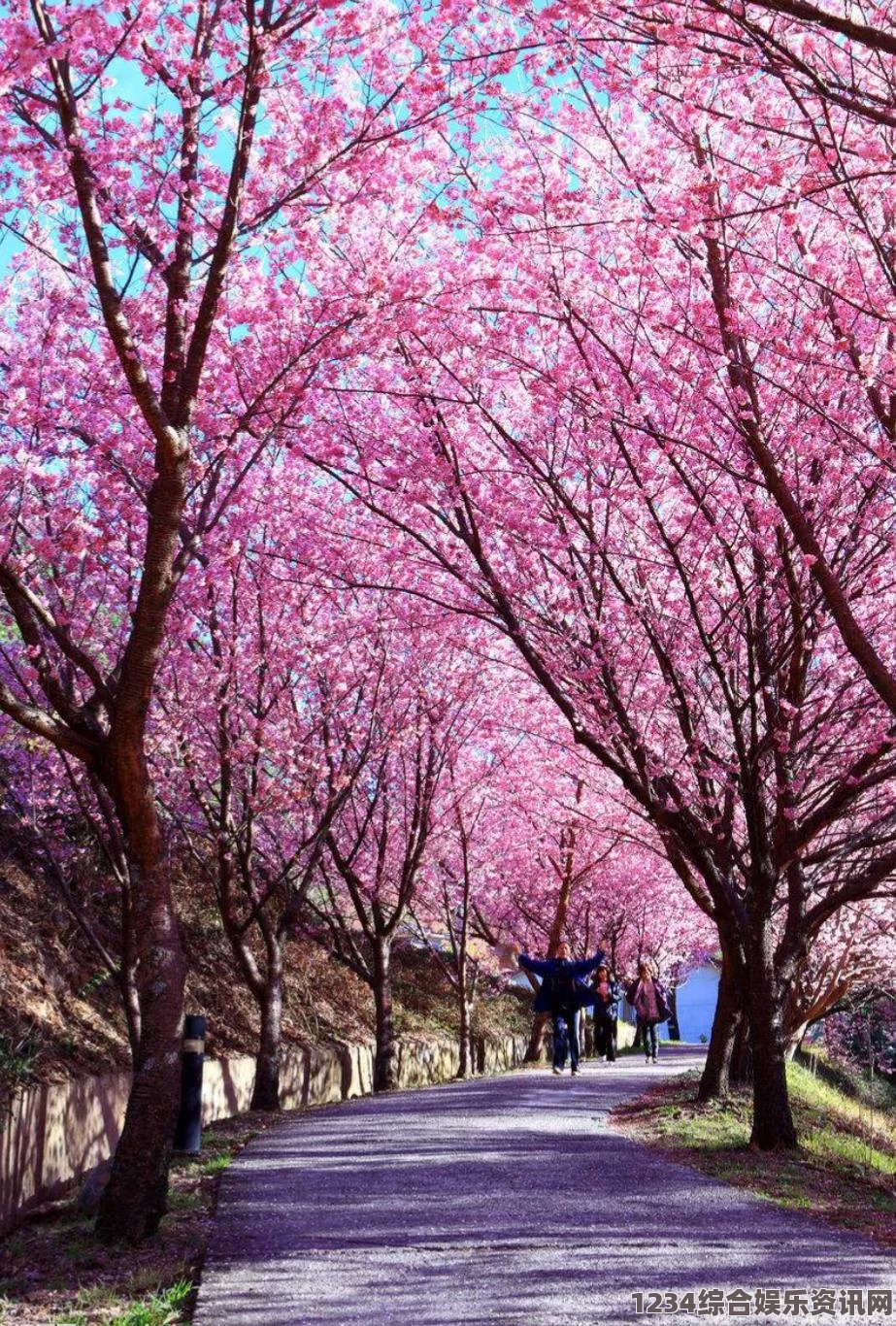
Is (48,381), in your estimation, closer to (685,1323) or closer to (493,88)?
(493,88)

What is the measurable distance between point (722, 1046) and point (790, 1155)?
11.4 feet

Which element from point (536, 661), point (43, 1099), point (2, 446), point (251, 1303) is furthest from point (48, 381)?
point (251, 1303)

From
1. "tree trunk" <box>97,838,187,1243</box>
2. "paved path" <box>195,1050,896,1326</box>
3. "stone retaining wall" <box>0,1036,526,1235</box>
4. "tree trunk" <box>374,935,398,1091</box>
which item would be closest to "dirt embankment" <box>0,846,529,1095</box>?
"stone retaining wall" <box>0,1036,526,1235</box>

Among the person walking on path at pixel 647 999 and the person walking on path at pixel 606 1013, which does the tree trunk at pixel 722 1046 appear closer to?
the person walking on path at pixel 647 999

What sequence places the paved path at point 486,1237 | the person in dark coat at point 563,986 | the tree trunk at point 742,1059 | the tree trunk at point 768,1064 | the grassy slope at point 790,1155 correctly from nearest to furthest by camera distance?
the paved path at point 486,1237
the grassy slope at point 790,1155
the tree trunk at point 768,1064
the tree trunk at point 742,1059
the person in dark coat at point 563,986

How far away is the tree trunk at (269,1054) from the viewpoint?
13.8 metres

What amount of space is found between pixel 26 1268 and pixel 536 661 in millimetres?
6254

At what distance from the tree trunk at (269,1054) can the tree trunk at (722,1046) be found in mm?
4425

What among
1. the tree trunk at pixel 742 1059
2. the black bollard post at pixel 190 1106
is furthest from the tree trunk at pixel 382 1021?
the black bollard post at pixel 190 1106

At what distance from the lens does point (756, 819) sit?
11.2 meters

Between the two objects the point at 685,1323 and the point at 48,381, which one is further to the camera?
the point at 48,381

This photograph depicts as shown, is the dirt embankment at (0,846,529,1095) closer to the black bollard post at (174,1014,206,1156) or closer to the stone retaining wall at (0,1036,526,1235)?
the stone retaining wall at (0,1036,526,1235)

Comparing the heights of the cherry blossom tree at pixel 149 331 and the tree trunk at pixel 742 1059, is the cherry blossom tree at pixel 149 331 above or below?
above

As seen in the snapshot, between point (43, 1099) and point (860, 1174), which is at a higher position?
point (43, 1099)
